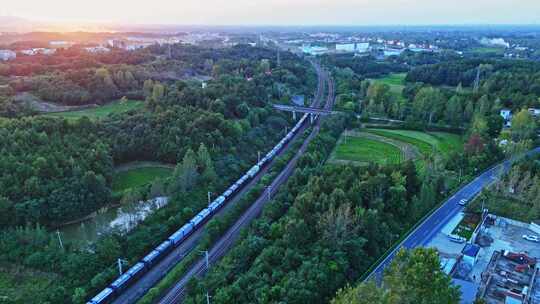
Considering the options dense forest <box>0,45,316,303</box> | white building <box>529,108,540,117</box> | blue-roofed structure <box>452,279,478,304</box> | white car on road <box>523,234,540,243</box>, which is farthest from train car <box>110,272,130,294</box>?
white building <box>529,108,540,117</box>

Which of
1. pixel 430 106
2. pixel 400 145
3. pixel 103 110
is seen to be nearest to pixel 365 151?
pixel 400 145

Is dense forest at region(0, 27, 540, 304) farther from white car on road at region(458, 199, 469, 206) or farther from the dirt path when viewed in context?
the dirt path

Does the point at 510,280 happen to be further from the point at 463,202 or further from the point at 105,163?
the point at 105,163

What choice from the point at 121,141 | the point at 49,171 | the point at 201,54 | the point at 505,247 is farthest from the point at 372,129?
the point at 201,54

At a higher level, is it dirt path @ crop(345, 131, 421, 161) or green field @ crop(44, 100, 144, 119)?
green field @ crop(44, 100, 144, 119)

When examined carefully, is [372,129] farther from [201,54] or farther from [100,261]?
[201,54]

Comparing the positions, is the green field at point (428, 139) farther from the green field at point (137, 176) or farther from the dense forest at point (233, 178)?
the green field at point (137, 176)
